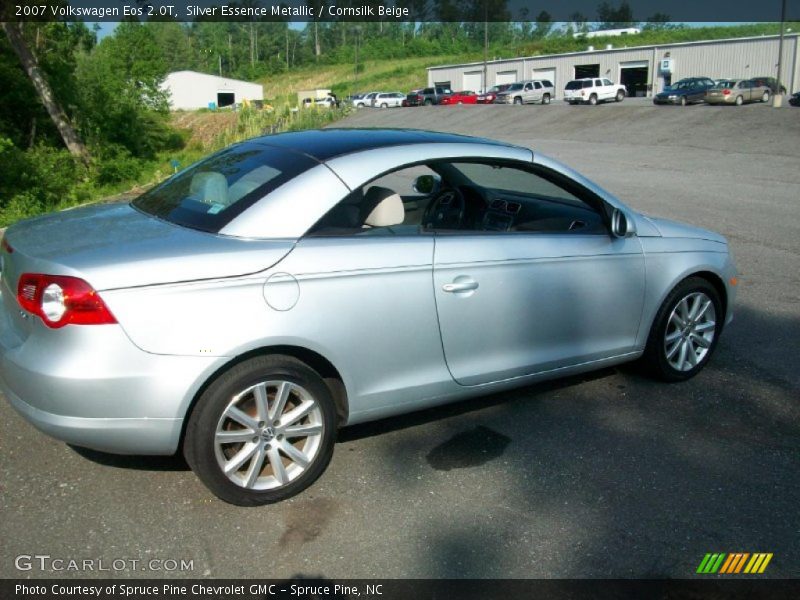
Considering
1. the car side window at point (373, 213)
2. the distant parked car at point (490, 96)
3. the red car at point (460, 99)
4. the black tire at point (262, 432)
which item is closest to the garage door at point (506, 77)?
the red car at point (460, 99)

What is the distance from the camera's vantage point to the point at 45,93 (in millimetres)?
22875

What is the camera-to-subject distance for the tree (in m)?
21.8

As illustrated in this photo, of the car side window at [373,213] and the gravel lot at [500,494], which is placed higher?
the car side window at [373,213]

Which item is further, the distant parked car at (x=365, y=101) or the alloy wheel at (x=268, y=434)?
the distant parked car at (x=365, y=101)

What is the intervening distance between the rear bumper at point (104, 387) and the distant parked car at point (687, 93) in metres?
42.5

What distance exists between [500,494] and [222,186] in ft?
6.74

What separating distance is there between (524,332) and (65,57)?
26402 mm

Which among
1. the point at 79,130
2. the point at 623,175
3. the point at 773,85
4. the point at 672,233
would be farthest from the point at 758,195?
the point at 773,85

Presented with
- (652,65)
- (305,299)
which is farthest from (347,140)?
(652,65)

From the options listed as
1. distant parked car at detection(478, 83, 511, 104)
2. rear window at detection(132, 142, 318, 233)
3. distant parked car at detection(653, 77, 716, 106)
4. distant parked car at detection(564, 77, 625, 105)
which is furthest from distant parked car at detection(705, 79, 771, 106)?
rear window at detection(132, 142, 318, 233)

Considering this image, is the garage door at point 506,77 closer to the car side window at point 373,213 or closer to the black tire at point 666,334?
the black tire at point 666,334

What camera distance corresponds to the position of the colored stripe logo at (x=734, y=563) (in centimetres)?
310

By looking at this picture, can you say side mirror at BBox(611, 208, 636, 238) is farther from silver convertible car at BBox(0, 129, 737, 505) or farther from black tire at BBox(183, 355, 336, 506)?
black tire at BBox(183, 355, 336, 506)

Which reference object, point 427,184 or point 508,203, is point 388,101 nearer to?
point 427,184
